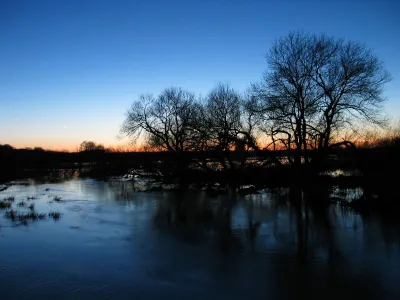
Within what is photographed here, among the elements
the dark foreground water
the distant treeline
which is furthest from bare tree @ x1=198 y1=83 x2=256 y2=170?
the dark foreground water

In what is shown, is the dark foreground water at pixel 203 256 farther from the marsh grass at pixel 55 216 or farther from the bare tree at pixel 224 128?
the bare tree at pixel 224 128

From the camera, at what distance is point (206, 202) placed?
22.3m

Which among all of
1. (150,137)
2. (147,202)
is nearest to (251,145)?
(147,202)

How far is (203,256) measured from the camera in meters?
10.3

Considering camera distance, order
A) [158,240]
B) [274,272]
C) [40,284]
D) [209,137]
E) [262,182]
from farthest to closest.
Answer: [209,137]
[262,182]
[158,240]
[274,272]
[40,284]

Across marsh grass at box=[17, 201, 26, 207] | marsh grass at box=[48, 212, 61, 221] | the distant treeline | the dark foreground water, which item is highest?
the distant treeline

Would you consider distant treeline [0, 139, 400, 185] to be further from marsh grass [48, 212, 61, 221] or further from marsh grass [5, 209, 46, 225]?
marsh grass [5, 209, 46, 225]

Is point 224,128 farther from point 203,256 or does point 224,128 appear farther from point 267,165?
point 203,256

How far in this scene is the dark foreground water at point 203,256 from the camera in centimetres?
771

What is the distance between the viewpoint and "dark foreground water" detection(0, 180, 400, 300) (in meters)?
7.71

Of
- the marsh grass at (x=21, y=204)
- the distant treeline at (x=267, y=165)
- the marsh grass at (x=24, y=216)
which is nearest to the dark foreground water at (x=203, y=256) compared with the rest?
the marsh grass at (x=24, y=216)

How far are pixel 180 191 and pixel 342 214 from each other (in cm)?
1480

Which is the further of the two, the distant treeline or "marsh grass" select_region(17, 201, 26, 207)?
the distant treeline

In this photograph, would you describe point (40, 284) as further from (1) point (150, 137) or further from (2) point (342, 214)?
(1) point (150, 137)
